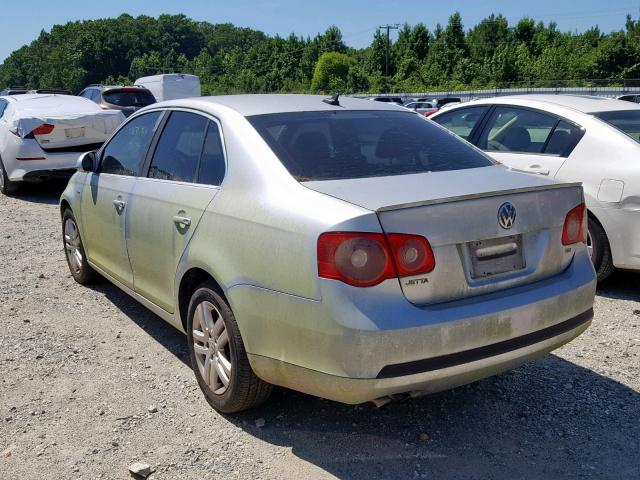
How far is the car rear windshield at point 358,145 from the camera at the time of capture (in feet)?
11.0

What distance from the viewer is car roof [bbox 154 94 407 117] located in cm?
381

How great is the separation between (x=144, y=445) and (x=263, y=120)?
1.76 metres

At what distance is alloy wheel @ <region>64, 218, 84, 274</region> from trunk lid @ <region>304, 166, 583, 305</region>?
129 inches

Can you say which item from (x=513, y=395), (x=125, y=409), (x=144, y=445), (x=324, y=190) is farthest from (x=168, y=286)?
(x=513, y=395)

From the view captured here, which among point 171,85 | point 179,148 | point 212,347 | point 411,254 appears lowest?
point 212,347

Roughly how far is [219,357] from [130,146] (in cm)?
193

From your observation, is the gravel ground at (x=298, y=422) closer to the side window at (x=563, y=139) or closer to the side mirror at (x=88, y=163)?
the side mirror at (x=88, y=163)

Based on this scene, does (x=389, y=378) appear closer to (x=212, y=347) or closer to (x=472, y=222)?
(x=472, y=222)

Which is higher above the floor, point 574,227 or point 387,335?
point 574,227

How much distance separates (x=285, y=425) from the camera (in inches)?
135

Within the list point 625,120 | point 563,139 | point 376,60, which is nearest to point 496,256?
point 563,139

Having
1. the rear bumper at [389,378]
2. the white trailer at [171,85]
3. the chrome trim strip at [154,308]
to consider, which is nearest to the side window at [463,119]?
the chrome trim strip at [154,308]

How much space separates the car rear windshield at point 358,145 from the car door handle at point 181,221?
0.62 metres

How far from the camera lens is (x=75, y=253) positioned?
19.0 feet
